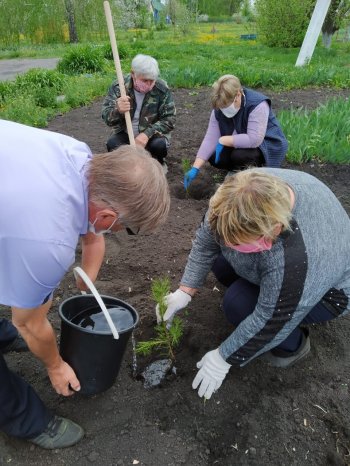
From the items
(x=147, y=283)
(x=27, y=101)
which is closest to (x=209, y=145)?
(x=147, y=283)

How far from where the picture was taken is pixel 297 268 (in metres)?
1.41

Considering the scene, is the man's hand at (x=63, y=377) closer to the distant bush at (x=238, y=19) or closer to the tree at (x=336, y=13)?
the tree at (x=336, y=13)

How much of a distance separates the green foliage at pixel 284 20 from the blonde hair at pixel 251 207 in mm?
14275

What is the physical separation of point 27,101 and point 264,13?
39.0 ft

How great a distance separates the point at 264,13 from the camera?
1409 cm

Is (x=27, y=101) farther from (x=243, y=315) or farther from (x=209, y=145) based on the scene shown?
(x=243, y=315)

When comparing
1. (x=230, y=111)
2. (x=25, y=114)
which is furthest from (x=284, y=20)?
(x=230, y=111)

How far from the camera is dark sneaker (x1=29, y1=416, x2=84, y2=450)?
158 centimetres

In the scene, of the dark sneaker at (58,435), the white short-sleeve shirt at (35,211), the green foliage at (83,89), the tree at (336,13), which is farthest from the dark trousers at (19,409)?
the tree at (336,13)

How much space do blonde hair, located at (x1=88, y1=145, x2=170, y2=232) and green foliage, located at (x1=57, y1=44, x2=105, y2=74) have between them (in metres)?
8.37

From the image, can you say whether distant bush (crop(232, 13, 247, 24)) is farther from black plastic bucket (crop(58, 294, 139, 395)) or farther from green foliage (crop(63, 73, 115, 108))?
black plastic bucket (crop(58, 294, 139, 395))

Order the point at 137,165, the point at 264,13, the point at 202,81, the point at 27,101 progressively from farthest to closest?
the point at 264,13 → the point at 202,81 → the point at 27,101 → the point at 137,165

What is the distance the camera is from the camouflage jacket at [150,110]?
3506 millimetres

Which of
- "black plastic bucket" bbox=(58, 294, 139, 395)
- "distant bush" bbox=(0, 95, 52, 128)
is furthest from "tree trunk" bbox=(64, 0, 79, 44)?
"black plastic bucket" bbox=(58, 294, 139, 395)
